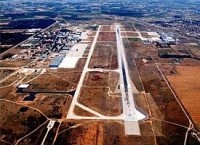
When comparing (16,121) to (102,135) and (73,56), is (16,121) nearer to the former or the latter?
(102,135)

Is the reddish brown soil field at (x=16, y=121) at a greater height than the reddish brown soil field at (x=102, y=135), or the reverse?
the reddish brown soil field at (x=102, y=135)

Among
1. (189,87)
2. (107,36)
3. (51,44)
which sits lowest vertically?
(107,36)

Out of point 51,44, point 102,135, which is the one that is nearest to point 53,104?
point 102,135

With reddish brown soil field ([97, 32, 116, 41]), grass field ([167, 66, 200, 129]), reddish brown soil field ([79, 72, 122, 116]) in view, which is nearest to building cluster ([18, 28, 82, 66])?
reddish brown soil field ([97, 32, 116, 41])

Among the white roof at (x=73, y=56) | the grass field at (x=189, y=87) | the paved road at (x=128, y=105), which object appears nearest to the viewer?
the paved road at (x=128, y=105)

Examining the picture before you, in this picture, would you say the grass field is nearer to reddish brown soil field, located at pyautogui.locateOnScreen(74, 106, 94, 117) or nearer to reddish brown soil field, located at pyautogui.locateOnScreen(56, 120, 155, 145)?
reddish brown soil field, located at pyautogui.locateOnScreen(56, 120, 155, 145)

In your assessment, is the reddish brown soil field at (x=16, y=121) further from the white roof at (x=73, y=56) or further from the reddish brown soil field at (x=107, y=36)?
the reddish brown soil field at (x=107, y=36)

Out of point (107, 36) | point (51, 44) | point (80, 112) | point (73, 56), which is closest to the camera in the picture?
point (80, 112)

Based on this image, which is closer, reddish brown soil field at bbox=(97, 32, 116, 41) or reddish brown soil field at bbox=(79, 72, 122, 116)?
reddish brown soil field at bbox=(79, 72, 122, 116)

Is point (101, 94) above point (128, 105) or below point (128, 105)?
below

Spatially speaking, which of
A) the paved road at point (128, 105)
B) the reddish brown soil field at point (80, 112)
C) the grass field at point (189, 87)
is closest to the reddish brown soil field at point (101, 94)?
→ the paved road at point (128, 105)

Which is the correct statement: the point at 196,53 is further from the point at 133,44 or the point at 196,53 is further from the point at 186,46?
the point at 133,44
